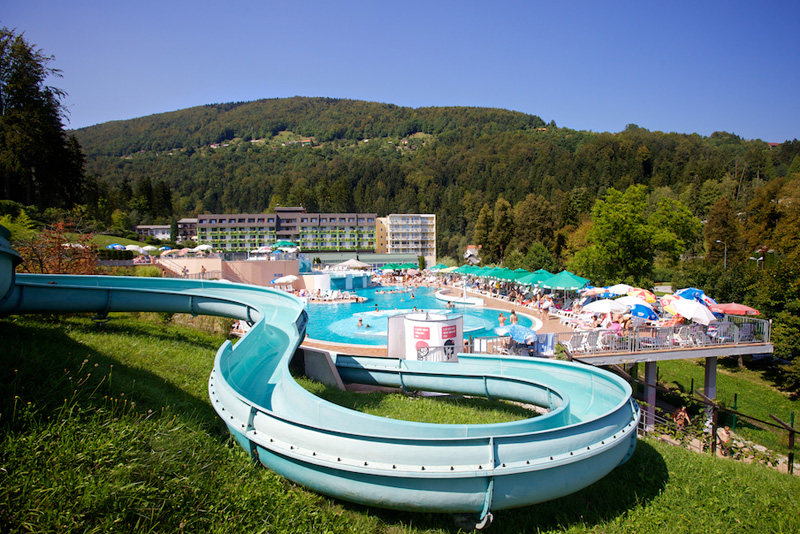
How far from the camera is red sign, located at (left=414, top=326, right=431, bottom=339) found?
10828mm

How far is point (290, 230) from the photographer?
80.7 m

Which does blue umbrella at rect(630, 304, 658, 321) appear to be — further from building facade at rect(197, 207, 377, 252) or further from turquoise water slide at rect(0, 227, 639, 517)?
building facade at rect(197, 207, 377, 252)

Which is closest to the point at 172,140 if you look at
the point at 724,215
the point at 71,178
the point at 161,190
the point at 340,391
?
the point at 161,190

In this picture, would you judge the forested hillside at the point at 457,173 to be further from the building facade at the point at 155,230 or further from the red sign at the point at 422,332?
the red sign at the point at 422,332

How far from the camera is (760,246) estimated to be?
33.6 metres

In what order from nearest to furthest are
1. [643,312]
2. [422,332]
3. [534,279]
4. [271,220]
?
[422,332], [643,312], [534,279], [271,220]

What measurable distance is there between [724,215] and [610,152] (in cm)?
4639

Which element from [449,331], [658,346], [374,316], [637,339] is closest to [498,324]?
[374,316]

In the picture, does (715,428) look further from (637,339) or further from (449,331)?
(637,339)

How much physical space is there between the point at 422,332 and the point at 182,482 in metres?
7.67

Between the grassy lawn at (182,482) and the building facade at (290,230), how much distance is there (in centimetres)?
7282

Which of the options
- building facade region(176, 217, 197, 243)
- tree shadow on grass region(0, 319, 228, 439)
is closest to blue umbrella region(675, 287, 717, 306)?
tree shadow on grass region(0, 319, 228, 439)

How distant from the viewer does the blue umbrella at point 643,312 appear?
49.4ft

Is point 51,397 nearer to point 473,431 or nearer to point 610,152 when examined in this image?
point 473,431
